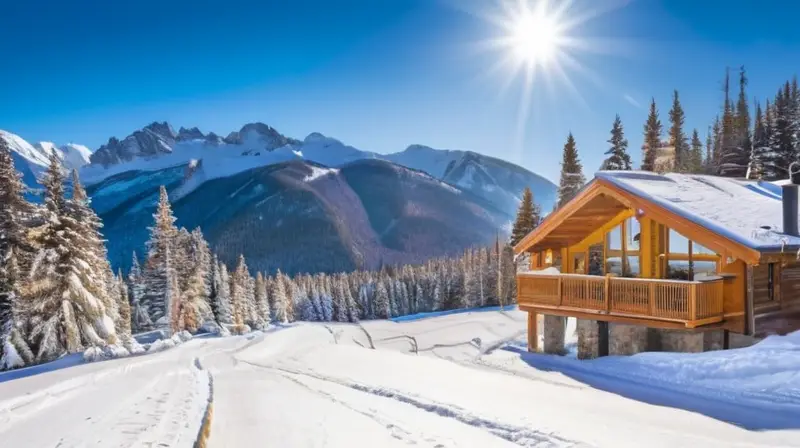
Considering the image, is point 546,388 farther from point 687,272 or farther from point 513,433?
point 687,272

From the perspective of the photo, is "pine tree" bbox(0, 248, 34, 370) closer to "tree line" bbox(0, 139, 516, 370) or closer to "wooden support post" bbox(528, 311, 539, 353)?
"tree line" bbox(0, 139, 516, 370)

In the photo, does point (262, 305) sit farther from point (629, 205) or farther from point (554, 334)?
point (629, 205)

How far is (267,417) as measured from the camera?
8125mm

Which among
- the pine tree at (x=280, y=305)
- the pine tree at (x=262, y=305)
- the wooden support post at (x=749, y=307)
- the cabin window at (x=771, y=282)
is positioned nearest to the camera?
the wooden support post at (x=749, y=307)

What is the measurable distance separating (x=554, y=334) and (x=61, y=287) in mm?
21124

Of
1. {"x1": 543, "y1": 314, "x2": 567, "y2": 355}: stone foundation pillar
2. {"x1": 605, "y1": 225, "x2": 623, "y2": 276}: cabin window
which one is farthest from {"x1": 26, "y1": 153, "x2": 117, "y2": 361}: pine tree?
{"x1": 605, "y1": 225, "x2": 623, "y2": 276}: cabin window

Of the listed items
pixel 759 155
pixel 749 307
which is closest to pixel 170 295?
pixel 749 307

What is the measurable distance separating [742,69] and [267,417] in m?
87.7

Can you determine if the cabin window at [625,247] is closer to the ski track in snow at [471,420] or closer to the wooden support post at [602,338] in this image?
the wooden support post at [602,338]

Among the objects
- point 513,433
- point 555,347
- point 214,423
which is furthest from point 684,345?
point 214,423

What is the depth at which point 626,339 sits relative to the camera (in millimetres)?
13922

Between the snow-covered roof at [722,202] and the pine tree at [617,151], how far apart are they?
26230 millimetres

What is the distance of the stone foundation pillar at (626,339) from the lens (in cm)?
1360

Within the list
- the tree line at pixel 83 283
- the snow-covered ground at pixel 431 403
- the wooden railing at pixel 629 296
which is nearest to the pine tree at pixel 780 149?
the tree line at pixel 83 283
